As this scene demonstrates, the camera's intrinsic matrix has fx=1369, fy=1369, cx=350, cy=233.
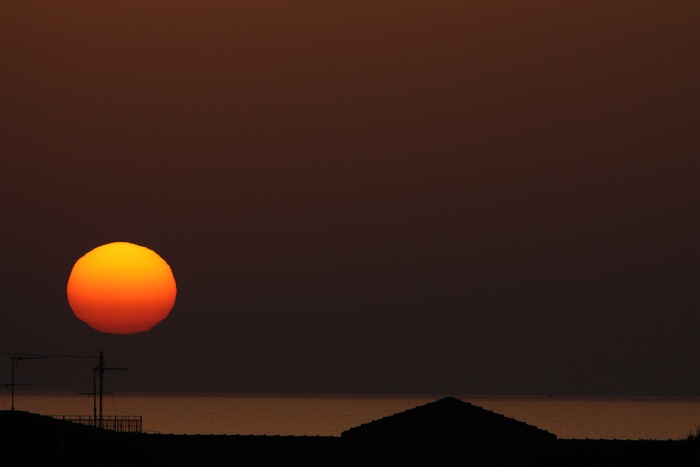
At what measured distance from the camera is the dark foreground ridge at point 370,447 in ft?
208

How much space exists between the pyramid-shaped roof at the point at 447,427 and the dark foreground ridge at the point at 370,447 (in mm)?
58

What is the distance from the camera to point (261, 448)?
2879 inches

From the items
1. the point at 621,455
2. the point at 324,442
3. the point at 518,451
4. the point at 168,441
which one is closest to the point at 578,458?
the point at 621,455

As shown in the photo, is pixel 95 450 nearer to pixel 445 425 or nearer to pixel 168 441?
pixel 168 441

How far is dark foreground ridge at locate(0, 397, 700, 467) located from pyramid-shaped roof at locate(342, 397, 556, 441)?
0.06 metres

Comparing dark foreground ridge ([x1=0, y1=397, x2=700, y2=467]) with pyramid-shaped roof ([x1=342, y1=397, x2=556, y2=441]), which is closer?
dark foreground ridge ([x1=0, y1=397, x2=700, y2=467])

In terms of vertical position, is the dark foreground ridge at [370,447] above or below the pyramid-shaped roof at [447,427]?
below

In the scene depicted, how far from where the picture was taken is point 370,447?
7512 cm

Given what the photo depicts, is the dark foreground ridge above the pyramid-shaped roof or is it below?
below

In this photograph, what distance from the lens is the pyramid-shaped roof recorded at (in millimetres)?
79312

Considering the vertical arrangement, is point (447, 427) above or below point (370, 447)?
above

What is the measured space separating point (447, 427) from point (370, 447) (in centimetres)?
714

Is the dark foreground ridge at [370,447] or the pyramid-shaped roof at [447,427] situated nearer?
the dark foreground ridge at [370,447]

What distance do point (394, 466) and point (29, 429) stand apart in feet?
62.1
